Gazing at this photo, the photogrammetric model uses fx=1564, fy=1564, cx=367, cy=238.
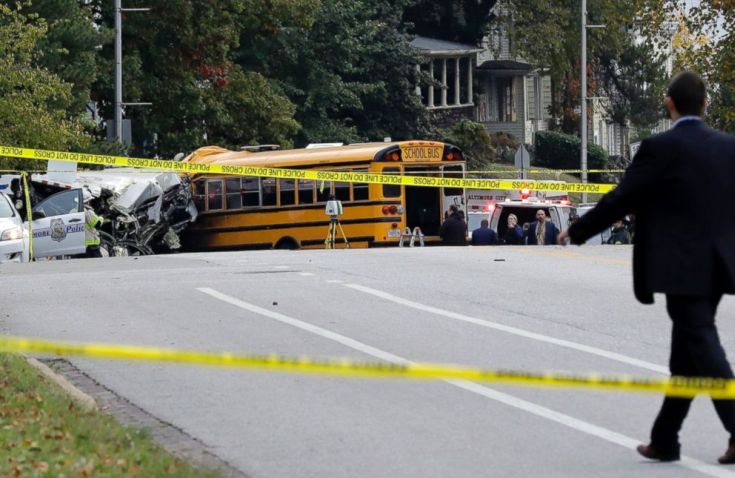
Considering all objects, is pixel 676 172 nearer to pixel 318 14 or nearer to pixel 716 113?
pixel 716 113

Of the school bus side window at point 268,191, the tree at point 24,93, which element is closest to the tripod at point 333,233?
the school bus side window at point 268,191

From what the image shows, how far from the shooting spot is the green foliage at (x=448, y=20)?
250 ft

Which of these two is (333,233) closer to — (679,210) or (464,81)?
(679,210)

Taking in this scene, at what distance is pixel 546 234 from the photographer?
3141 centimetres

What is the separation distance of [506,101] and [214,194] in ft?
157

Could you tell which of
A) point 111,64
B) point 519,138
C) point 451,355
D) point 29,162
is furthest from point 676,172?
point 519,138

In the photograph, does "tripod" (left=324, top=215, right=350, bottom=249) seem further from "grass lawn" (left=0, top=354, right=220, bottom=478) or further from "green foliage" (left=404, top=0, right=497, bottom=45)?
"green foliage" (left=404, top=0, right=497, bottom=45)

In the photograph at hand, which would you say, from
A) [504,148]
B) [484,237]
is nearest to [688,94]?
[484,237]

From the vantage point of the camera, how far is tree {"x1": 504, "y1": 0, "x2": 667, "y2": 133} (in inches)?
2741

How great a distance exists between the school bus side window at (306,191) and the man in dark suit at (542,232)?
4846 mm

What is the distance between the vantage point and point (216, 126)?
48.8 metres

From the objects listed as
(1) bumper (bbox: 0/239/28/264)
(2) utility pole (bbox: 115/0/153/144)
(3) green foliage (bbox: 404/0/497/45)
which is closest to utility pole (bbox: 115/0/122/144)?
(2) utility pole (bbox: 115/0/153/144)

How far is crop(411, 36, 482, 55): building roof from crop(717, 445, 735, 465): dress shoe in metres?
62.3

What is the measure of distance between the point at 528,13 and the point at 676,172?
6375cm
